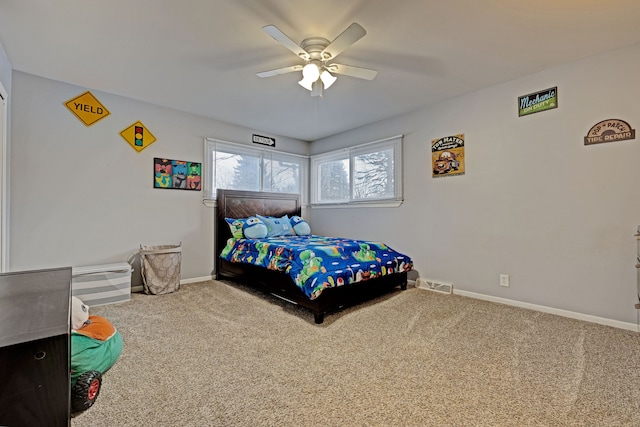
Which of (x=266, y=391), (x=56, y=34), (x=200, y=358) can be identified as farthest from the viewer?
(x=56, y=34)

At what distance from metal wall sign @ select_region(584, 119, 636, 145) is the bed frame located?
7.26 feet

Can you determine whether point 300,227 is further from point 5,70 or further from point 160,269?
point 5,70

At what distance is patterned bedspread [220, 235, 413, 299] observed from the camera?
8.48 feet

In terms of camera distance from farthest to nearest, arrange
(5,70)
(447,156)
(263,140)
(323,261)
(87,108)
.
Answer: (263,140) → (447,156) → (87,108) → (323,261) → (5,70)

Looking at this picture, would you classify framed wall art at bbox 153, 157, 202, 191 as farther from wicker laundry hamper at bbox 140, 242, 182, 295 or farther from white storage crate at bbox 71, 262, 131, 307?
white storage crate at bbox 71, 262, 131, 307

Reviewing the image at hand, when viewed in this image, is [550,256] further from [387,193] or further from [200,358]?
[200,358]

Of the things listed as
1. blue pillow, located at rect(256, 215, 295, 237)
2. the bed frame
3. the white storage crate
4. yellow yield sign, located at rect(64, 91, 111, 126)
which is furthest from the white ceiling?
the white storage crate

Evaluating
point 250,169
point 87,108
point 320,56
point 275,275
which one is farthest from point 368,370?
point 87,108

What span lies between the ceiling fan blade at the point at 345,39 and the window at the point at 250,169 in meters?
2.50

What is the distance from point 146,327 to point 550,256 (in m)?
3.76

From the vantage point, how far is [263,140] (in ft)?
15.7

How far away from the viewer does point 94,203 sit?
326 cm

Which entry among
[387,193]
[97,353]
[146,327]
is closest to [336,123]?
[387,193]

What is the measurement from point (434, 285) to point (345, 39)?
2.93m
